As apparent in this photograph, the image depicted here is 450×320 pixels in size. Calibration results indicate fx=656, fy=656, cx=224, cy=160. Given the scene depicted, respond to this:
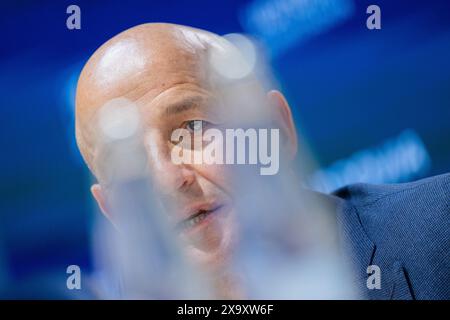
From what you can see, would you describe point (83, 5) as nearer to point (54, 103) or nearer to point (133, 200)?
point (54, 103)

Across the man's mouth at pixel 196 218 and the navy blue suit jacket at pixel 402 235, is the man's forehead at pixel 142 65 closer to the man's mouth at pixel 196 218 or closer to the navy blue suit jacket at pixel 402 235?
the man's mouth at pixel 196 218

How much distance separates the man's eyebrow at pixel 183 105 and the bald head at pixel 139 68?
53mm

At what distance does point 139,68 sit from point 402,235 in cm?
96

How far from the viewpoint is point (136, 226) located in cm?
212

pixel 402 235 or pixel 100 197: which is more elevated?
pixel 100 197

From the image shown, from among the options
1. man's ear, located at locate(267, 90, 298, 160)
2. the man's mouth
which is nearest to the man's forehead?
man's ear, located at locate(267, 90, 298, 160)

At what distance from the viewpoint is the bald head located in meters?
2.04

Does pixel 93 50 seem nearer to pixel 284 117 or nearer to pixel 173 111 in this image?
pixel 173 111

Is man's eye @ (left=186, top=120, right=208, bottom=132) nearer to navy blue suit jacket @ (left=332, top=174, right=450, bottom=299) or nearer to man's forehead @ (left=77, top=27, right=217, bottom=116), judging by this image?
man's forehead @ (left=77, top=27, right=217, bottom=116)

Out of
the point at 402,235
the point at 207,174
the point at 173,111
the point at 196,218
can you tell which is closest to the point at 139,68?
the point at 173,111

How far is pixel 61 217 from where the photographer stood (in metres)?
2.16

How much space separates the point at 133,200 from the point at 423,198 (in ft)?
2.97

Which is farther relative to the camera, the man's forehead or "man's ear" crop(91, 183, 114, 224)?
"man's ear" crop(91, 183, 114, 224)

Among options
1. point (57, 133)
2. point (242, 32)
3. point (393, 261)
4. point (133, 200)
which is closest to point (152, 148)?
point (133, 200)
